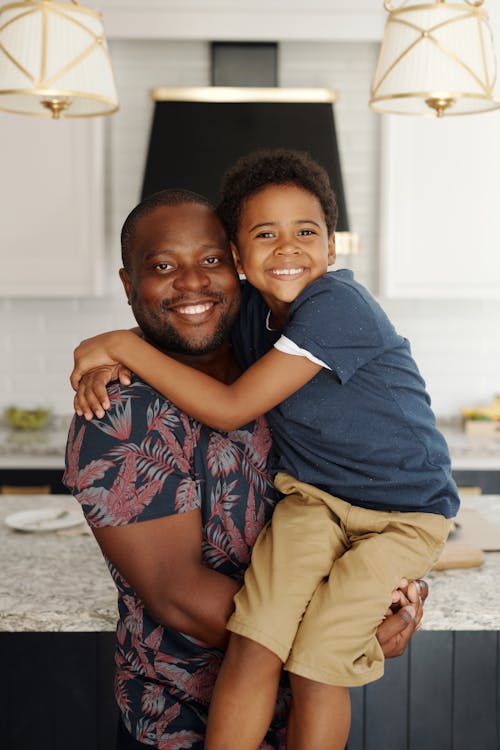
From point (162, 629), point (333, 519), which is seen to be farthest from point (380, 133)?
point (162, 629)

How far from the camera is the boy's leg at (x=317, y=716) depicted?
4.53 feet

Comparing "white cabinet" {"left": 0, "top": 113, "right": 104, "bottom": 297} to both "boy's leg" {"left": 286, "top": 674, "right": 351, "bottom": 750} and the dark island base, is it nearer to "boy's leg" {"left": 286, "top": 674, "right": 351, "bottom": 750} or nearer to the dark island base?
the dark island base

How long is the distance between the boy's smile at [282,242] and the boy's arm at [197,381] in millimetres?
200

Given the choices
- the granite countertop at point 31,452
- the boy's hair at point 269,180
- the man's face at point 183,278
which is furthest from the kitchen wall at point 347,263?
the man's face at point 183,278

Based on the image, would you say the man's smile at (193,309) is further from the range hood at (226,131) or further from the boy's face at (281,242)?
the range hood at (226,131)

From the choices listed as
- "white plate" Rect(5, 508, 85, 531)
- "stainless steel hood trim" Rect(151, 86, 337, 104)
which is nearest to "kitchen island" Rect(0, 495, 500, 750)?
"white plate" Rect(5, 508, 85, 531)

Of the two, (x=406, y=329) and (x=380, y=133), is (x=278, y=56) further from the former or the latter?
(x=406, y=329)

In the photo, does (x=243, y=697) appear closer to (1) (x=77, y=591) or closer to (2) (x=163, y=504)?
(2) (x=163, y=504)

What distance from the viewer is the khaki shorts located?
1.41 meters

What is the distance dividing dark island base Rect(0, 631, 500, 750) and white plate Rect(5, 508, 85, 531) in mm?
365

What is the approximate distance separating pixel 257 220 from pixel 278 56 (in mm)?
2753

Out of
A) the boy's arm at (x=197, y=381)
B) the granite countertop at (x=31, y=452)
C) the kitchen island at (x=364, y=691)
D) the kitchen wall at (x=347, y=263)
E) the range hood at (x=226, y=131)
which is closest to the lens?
the boy's arm at (x=197, y=381)

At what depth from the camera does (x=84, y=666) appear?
6.18 ft

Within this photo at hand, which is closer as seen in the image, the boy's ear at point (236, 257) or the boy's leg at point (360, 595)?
the boy's leg at point (360, 595)
